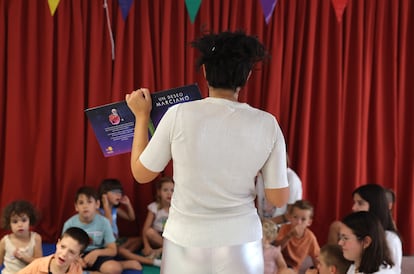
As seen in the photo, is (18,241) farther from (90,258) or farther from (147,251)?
(147,251)

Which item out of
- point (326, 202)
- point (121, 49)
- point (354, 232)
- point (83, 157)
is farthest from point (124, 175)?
point (354, 232)

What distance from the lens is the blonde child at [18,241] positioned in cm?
265

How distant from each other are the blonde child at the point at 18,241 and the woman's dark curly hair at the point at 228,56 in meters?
1.86

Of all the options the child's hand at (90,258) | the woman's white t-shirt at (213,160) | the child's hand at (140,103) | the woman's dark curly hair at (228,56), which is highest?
the woman's dark curly hair at (228,56)

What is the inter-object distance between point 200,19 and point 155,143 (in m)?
2.24

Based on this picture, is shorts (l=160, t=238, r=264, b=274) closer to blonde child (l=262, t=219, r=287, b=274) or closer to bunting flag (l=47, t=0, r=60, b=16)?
blonde child (l=262, t=219, r=287, b=274)

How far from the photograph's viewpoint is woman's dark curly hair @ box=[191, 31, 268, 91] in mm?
1204

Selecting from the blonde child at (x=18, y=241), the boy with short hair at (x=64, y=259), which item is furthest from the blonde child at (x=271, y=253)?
the blonde child at (x=18, y=241)

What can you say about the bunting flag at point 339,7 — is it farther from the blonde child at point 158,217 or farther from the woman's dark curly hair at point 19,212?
the woman's dark curly hair at point 19,212

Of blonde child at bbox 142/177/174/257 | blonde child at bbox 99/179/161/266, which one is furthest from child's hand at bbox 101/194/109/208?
blonde child at bbox 142/177/174/257

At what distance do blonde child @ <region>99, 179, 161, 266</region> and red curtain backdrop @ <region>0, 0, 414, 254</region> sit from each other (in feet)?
0.40

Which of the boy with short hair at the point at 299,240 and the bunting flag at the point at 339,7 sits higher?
the bunting flag at the point at 339,7

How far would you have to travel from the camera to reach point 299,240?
9.64ft

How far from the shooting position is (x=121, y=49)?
324cm
